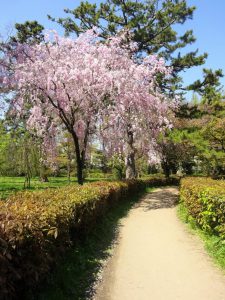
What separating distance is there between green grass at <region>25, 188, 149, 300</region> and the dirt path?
0.24 metres

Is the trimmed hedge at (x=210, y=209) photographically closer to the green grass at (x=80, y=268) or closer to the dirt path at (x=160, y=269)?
the dirt path at (x=160, y=269)

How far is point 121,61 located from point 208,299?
52.4 feet

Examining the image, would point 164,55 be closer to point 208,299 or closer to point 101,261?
point 101,261

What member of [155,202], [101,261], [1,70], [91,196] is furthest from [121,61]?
[101,261]

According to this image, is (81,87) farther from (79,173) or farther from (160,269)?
(160,269)

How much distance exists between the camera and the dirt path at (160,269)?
6.79 meters

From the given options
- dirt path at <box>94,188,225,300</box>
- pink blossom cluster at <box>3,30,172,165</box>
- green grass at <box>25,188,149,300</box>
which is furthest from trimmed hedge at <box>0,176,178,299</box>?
pink blossom cluster at <box>3,30,172,165</box>

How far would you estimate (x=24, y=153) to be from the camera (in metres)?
26.1

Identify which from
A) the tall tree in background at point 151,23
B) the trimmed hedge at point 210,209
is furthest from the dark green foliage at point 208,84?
the trimmed hedge at point 210,209

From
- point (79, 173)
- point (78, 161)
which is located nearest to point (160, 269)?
point (79, 173)

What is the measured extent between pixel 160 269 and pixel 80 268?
1667mm

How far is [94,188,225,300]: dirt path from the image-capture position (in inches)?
267

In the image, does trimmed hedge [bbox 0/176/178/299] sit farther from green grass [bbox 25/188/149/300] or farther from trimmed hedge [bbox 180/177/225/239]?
trimmed hedge [bbox 180/177/225/239]

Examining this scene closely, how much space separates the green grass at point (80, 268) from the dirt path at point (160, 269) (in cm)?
24
